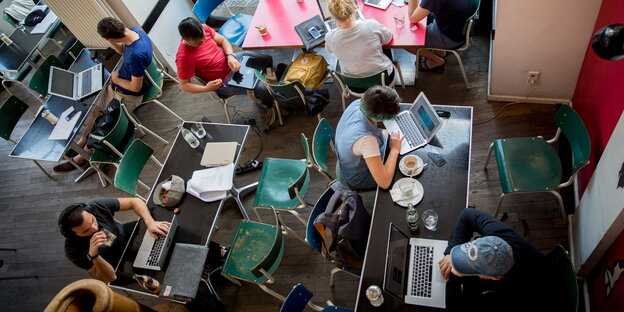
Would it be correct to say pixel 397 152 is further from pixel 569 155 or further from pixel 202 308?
pixel 202 308

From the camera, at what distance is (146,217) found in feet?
10.2

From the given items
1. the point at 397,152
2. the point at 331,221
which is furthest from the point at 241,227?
the point at 397,152

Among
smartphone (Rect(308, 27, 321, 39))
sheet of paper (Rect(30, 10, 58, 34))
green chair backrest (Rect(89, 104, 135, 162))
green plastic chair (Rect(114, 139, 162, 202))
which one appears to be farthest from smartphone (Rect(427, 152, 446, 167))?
sheet of paper (Rect(30, 10, 58, 34))

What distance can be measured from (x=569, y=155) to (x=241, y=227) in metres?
2.89

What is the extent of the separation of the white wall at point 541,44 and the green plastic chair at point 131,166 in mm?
3431

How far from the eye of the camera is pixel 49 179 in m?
5.08

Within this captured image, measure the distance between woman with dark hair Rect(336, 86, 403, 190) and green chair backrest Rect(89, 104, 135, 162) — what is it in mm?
2424

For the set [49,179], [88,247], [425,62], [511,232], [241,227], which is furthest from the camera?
[49,179]

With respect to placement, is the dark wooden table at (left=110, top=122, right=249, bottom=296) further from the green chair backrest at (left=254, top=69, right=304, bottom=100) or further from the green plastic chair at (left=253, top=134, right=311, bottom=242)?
the green chair backrest at (left=254, top=69, right=304, bottom=100)

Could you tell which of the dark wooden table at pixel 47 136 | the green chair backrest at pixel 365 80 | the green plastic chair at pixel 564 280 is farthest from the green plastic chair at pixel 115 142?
the green plastic chair at pixel 564 280

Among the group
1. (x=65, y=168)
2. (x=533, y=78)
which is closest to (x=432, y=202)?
(x=533, y=78)

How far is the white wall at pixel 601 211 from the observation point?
231cm

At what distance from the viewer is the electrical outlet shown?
3764 millimetres

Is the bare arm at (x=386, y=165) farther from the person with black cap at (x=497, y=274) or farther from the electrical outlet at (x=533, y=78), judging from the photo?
the electrical outlet at (x=533, y=78)
